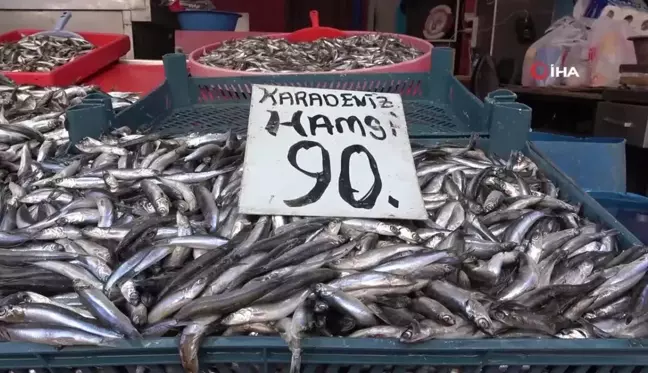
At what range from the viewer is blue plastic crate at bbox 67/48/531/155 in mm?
2025

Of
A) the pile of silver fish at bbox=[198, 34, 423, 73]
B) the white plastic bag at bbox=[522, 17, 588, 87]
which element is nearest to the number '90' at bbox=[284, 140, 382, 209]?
the pile of silver fish at bbox=[198, 34, 423, 73]

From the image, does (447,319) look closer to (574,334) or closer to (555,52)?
(574,334)

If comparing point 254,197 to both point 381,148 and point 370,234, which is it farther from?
point 381,148

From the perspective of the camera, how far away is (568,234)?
1395 mm


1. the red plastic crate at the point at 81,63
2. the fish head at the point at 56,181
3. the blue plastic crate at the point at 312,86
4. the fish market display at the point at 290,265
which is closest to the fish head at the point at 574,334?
the fish market display at the point at 290,265

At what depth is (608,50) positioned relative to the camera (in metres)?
3.99

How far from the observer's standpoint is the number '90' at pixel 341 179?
1.34 metres

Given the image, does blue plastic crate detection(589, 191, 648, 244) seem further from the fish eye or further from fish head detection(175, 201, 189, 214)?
fish head detection(175, 201, 189, 214)

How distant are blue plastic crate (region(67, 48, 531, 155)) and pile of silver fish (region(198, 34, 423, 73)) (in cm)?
55

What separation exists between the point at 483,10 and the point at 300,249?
6474mm

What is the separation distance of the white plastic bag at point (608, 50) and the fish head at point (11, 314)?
14.3 feet

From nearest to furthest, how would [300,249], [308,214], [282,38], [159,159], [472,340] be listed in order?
[472,340] → [300,249] → [308,214] → [159,159] → [282,38]

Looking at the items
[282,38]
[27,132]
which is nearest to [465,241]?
[27,132]

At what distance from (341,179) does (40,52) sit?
3.52 meters
